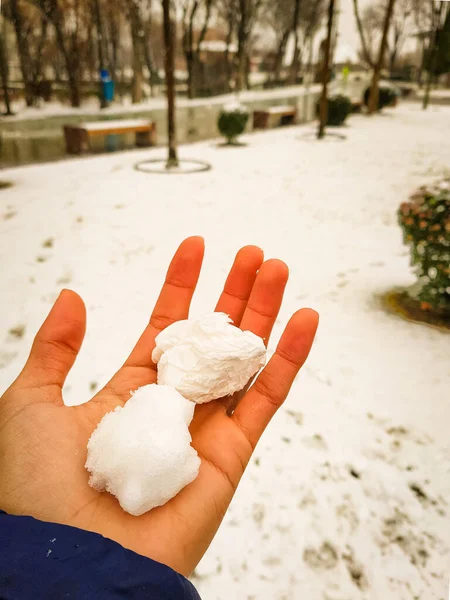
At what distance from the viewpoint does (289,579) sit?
178cm

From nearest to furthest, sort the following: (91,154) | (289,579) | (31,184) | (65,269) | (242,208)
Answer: (289,579), (65,269), (242,208), (31,184), (91,154)

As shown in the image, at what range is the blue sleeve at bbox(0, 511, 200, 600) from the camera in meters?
0.95

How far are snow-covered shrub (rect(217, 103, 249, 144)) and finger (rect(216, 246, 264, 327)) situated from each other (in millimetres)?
8894

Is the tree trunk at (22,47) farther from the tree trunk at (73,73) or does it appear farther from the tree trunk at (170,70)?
the tree trunk at (170,70)

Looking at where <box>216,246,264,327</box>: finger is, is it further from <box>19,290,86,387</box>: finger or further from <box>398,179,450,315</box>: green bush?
<box>398,179,450,315</box>: green bush

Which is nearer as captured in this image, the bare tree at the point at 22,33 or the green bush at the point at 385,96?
the bare tree at the point at 22,33

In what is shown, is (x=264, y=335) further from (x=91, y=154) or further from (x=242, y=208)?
(x=91, y=154)

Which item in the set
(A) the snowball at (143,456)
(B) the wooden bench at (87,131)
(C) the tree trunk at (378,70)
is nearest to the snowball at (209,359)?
(A) the snowball at (143,456)

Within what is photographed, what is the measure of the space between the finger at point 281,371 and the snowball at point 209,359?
2.2 inches

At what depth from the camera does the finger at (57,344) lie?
4.68ft

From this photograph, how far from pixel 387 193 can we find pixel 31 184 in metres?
5.47

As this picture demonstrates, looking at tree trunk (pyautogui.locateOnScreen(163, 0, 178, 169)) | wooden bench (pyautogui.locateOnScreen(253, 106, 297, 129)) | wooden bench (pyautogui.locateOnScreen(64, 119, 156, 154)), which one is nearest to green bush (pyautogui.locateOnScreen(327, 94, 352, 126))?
wooden bench (pyautogui.locateOnScreen(253, 106, 297, 129))

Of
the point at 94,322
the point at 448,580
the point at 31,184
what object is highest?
the point at 31,184

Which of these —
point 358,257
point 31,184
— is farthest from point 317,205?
point 31,184
